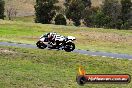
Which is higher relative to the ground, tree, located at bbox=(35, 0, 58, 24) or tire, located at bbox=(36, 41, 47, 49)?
tire, located at bbox=(36, 41, 47, 49)

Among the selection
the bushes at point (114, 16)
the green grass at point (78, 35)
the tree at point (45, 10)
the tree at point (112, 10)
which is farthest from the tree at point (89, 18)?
the green grass at point (78, 35)

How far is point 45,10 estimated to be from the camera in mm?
97188

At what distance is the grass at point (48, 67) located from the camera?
23672 millimetres

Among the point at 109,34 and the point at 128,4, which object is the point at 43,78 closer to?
the point at 109,34

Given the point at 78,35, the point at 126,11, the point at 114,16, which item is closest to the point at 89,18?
the point at 114,16

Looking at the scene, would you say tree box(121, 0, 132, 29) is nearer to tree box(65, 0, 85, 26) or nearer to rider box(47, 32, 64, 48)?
tree box(65, 0, 85, 26)

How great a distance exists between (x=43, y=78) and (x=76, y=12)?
8208 cm

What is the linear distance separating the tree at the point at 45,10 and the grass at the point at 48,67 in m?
63.0

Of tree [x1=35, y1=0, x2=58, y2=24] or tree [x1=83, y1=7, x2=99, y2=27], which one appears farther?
tree [x1=83, y1=7, x2=99, y2=27]

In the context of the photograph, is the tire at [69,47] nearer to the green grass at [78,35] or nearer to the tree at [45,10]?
the green grass at [78,35]

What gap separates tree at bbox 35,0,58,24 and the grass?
207ft

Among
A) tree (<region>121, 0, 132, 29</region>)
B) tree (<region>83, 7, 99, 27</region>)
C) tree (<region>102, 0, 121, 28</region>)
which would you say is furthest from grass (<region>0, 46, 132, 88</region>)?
tree (<region>83, 7, 99, 27</region>)

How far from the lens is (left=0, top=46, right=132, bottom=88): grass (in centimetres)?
2367

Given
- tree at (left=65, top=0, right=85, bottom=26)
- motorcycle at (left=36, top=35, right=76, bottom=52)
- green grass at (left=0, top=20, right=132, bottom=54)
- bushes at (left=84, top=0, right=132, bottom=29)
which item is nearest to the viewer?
motorcycle at (left=36, top=35, right=76, bottom=52)
